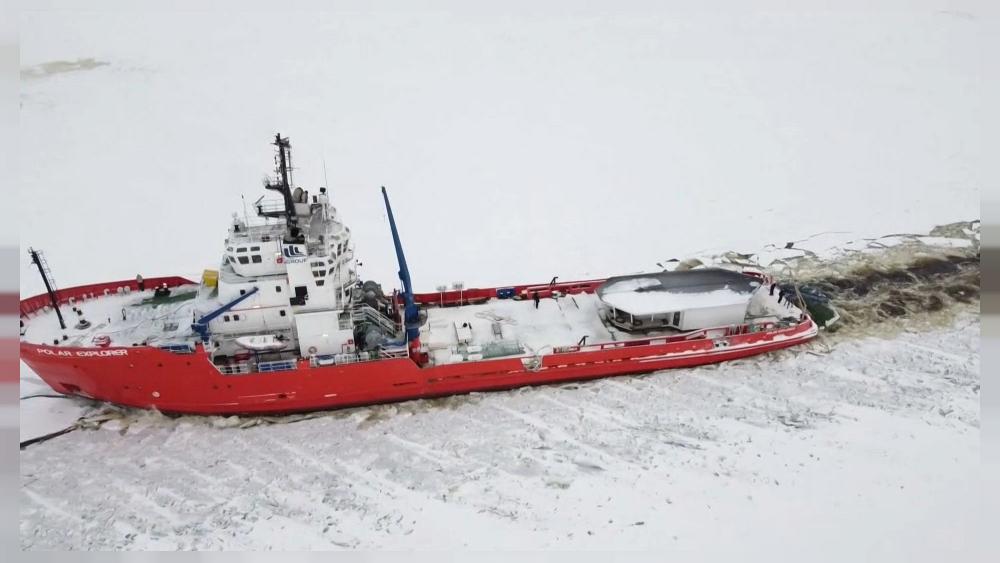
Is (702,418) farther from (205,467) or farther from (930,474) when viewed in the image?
(205,467)

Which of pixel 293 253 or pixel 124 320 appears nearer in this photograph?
pixel 293 253

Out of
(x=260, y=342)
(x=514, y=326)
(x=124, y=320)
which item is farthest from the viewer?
(x=514, y=326)

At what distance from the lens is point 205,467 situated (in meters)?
11.9

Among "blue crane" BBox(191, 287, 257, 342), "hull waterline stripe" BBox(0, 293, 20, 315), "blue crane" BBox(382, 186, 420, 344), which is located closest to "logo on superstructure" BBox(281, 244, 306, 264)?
"blue crane" BBox(191, 287, 257, 342)

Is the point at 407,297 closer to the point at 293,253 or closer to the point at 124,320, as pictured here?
the point at 293,253

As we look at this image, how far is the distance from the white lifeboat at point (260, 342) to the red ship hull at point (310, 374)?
611mm

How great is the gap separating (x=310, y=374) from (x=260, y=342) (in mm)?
1224

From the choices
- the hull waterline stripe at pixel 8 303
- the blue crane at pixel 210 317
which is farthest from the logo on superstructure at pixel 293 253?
the hull waterline stripe at pixel 8 303

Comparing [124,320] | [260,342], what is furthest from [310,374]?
[124,320]

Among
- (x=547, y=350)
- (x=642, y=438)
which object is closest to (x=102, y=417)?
(x=547, y=350)

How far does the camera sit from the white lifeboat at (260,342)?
12977 millimetres

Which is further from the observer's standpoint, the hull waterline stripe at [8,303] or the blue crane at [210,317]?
the blue crane at [210,317]

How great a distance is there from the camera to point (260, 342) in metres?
13.0

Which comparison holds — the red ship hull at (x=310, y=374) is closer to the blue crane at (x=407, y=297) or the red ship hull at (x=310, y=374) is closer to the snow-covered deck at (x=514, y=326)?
the snow-covered deck at (x=514, y=326)
